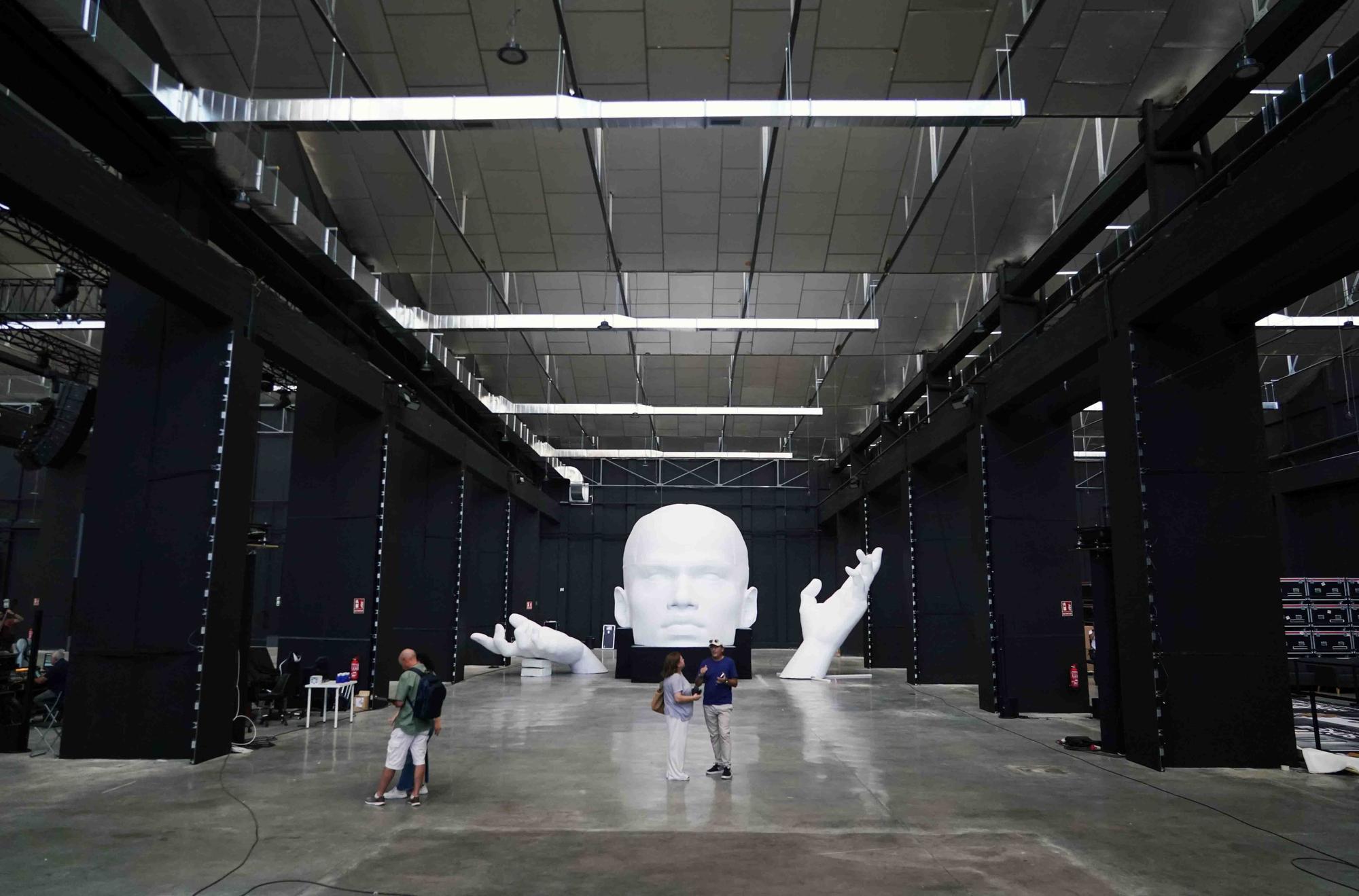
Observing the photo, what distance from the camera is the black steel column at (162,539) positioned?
834cm

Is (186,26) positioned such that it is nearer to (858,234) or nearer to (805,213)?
(805,213)

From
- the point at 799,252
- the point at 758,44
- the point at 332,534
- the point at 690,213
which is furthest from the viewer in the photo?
the point at 332,534

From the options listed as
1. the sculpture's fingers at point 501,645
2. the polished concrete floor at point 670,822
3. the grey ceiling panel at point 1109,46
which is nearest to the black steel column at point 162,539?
the polished concrete floor at point 670,822

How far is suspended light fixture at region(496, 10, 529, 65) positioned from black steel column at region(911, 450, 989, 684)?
11703 millimetres

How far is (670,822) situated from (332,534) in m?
9.30

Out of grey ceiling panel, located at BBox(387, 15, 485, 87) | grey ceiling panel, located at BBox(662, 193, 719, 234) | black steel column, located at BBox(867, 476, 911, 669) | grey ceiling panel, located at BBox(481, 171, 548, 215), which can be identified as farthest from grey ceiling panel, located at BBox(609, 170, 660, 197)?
black steel column, located at BBox(867, 476, 911, 669)

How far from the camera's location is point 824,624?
18219mm

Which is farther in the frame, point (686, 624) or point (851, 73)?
point (686, 624)

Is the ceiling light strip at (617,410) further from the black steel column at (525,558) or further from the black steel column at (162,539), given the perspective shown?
the black steel column at (162,539)

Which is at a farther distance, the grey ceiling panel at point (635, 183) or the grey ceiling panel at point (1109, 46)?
the grey ceiling panel at point (635, 183)

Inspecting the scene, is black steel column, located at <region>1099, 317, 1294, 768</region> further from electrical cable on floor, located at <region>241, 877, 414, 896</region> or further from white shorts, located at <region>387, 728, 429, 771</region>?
electrical cable on floor, located at <region>241, 877, 414, 896</region>

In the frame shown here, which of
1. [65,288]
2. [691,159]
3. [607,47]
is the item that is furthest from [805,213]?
[65,288]

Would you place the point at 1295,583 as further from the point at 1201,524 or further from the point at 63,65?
the point at 63,65

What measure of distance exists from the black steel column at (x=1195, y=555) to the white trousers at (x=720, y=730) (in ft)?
13.2
